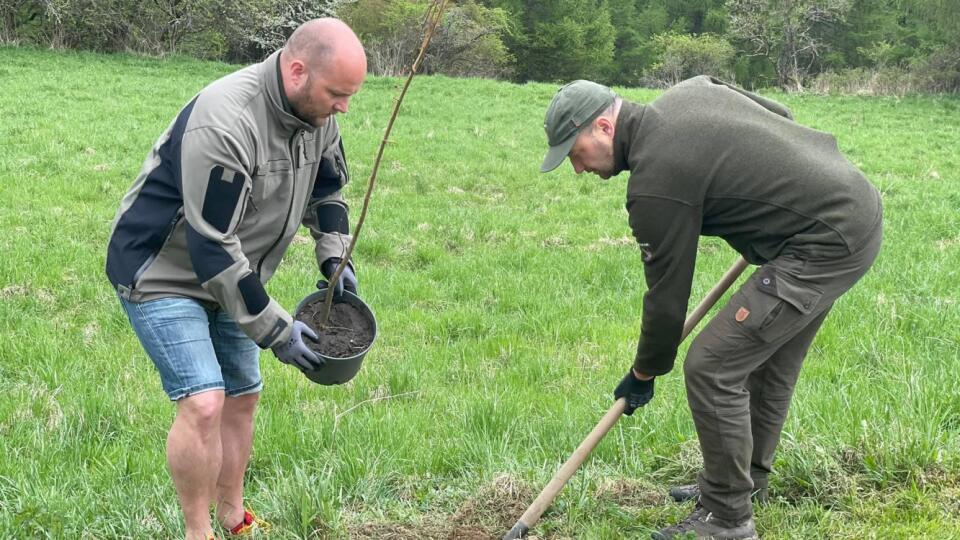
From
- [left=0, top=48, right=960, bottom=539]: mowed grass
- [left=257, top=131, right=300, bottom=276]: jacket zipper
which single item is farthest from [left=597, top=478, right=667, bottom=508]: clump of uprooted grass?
[left=257, top=131, right=300, bottom=276]: jacket zipper

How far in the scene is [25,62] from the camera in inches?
875

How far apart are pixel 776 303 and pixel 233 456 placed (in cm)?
240

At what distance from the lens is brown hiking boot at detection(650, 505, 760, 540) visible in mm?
3553

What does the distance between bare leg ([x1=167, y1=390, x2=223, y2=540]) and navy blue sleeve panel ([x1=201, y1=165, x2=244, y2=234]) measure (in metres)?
0.67

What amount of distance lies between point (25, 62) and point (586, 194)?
17287 mm

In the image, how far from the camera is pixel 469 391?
17.7 feet

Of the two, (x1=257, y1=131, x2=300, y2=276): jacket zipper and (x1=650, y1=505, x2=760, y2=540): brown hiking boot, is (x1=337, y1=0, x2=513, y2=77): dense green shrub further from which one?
(x1=650, y1=505, x2=760, y2=540): brown hiking boot

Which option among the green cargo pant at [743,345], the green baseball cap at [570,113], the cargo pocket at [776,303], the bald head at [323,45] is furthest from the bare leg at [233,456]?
the cargo pocket at [776,303]

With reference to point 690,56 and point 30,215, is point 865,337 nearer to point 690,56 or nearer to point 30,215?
point 30,215

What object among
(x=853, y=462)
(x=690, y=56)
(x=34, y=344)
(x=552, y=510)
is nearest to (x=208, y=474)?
(x=552, y=510)

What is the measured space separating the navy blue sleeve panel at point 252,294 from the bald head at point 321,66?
0.68 meters

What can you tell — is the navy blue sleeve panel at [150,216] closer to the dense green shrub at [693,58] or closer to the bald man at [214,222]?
the bald man at [214,222]

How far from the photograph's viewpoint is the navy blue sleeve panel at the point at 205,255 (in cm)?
301

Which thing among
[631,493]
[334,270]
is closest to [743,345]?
[631,493]
